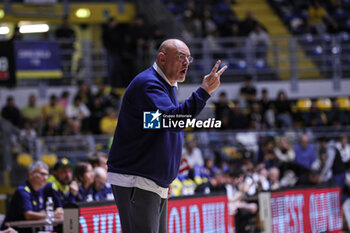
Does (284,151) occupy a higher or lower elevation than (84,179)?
higher

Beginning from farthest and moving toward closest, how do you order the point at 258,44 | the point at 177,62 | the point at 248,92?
the point at 258,44 < the point at 248,92 < the point at 177,62

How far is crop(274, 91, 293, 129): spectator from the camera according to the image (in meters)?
17.0

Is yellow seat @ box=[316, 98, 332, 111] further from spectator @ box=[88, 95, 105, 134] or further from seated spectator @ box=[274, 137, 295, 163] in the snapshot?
spectator @ box=[88, 95, 105, 134]

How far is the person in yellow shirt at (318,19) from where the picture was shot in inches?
831

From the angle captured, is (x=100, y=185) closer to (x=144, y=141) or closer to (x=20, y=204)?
(x=20, y=204)

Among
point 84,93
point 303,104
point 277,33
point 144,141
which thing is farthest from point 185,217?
point 277,33

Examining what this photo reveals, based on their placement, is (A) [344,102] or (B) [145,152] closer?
(B) [145,152]

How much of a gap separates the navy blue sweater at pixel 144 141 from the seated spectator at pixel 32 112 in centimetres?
1085

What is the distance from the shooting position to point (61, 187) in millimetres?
8469

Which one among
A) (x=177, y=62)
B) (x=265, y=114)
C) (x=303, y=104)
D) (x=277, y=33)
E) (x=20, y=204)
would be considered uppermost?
(x=277, y=33)

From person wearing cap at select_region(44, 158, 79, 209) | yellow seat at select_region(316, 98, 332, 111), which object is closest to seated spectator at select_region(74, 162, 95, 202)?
person wearing cap at select_region(44, 158, 79, 209)

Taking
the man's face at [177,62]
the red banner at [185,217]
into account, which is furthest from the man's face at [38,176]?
the man's face at [177,62]

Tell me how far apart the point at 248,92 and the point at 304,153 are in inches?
93.9

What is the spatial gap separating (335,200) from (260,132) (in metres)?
6.60
